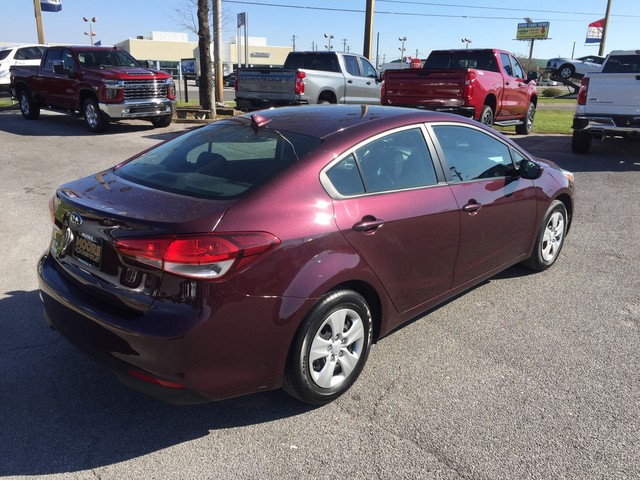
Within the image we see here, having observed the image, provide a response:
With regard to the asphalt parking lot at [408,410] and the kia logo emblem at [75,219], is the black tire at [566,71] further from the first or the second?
the kia logo emblem at [75,219]

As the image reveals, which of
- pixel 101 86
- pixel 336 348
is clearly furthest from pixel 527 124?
pixel 336 348

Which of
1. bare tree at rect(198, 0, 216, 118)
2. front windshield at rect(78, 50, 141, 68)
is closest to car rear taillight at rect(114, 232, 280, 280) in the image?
front windshield at rect(78, 50, 141, 68)

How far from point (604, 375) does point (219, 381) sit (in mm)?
2482

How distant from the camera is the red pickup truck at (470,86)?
11.9m

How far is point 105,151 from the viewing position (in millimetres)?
11188

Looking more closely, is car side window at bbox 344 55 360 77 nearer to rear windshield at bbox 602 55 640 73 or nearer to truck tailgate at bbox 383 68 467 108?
truck tailgate at bbox 383 68 467 108

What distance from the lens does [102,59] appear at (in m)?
14.0

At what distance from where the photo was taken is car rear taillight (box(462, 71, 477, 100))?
11.7 metres

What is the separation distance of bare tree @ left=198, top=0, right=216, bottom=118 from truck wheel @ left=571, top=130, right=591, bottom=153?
9.51m

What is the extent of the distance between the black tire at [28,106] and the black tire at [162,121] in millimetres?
4132

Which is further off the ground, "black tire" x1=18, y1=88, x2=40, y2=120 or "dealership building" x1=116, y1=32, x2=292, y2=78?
"dealership building" x1=116, y1=32, x2=292, y2=78

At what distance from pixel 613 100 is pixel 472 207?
8.48m

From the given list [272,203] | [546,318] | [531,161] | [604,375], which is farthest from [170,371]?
[531,161]

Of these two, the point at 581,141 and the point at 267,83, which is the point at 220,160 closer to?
the point at 267,83
